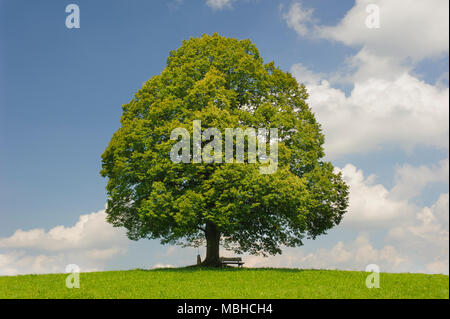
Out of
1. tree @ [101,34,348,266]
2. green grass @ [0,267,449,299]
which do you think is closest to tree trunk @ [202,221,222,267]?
tree @ [101,34,348,266]

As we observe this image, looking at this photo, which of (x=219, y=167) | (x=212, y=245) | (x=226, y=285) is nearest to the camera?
(x=226, y=285)

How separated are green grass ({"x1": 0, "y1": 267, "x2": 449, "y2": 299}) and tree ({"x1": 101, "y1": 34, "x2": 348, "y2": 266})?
350 cm

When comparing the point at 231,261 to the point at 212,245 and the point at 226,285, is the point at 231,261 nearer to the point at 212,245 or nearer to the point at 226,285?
the point at 212,245

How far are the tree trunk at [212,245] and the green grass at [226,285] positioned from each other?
9.93ft

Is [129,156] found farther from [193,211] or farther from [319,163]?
[319,163]

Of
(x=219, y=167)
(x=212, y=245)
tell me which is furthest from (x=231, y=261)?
(x=219, y=167)

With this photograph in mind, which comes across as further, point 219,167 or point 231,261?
point 231,261

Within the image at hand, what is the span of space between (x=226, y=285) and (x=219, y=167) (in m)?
8.22

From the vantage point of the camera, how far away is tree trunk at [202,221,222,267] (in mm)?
29219

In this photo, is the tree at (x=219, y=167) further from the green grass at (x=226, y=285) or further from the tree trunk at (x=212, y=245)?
the green grass at (x=226, y=285)

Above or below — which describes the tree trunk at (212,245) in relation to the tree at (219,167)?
below

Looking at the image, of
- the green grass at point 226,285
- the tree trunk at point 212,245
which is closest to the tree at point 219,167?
the tree trunk at point 212,245

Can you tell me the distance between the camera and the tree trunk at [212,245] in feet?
95.9

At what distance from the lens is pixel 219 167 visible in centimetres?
2645
